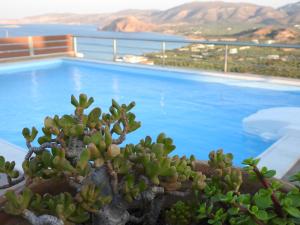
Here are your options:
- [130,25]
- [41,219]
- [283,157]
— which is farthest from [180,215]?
[130,25]

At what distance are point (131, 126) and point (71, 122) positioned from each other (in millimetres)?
170

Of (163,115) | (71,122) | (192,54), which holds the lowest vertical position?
(163,115)

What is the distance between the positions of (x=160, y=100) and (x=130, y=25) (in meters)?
39.6

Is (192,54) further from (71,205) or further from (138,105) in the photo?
(71,205)

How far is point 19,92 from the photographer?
270 inches

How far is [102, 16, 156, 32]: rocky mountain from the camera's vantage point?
144 ft

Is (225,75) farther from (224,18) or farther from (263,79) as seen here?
(224,18)

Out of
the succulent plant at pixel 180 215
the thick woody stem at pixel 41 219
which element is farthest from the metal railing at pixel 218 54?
the thick woody stem at pixel 41 219

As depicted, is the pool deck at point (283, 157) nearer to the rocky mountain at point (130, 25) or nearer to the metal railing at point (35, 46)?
the metal railing at point (35, 46)

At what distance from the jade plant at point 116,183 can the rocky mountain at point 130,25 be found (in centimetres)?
4360

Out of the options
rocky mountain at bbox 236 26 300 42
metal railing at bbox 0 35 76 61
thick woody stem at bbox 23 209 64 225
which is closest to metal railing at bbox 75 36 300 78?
metal railing at bbox 0 35 76 61

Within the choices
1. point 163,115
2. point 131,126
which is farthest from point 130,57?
point 131,126

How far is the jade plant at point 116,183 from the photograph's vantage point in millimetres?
824

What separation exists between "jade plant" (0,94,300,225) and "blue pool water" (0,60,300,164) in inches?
115
